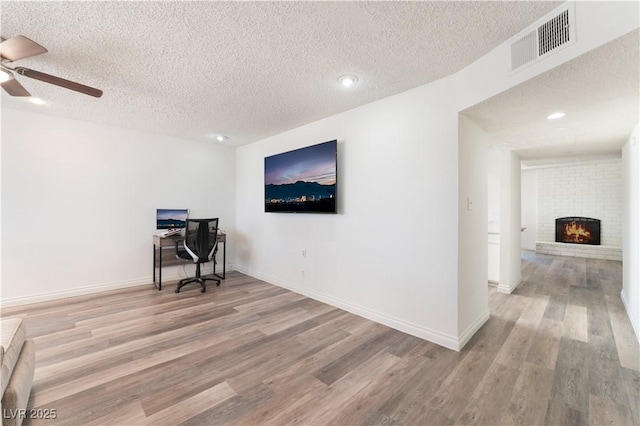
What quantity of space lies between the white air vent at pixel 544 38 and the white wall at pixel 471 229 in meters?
0.62

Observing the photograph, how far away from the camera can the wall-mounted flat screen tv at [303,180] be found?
10.8 ft

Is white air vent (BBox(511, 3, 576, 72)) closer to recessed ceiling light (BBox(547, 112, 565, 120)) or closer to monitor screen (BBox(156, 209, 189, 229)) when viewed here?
recessed ceiling light (BBox(547, 112, 565, 120))

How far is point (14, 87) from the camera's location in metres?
2.10

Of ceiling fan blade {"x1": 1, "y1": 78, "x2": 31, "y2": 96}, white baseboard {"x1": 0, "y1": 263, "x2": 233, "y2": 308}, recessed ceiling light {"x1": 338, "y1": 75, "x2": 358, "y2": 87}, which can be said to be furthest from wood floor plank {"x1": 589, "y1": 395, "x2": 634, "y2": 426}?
white baseboard {"x1": 0, "y1": 263, "x2": 233, "y2": 308}

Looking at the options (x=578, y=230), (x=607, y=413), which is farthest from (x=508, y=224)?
(x=578, y=230)

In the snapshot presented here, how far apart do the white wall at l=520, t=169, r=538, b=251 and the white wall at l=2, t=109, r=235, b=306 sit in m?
8.89

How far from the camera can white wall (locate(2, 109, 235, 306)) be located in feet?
11.2

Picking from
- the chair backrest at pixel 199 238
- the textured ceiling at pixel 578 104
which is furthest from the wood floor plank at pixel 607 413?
the chair backrest at pixel 199 238

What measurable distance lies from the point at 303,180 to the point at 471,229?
2121 mm

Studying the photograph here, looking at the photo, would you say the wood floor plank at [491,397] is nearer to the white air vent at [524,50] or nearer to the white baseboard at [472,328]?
the white baseboard at [472,328]

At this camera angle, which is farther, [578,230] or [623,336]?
[578,230]

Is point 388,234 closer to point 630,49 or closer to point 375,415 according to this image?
point 375,415

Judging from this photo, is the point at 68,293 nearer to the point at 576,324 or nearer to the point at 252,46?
the point at 252,46

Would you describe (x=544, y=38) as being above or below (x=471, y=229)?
above
